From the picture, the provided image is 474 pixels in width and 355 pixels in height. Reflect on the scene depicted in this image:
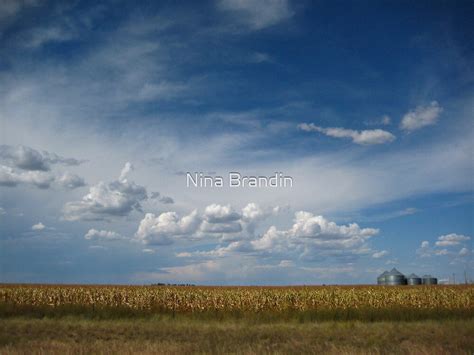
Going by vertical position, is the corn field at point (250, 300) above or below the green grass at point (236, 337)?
above

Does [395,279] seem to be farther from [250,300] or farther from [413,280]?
[250,300]

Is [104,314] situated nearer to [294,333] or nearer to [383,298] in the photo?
[294,333]

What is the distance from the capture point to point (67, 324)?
1065 inches

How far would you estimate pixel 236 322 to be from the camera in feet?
96.8

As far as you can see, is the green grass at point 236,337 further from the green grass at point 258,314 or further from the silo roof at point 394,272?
the silo roof at point 394,272

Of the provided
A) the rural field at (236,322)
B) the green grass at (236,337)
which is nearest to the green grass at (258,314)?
the rural field at (236,322)

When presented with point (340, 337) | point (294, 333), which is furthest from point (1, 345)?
point (340, 337)

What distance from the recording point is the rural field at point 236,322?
2061cm

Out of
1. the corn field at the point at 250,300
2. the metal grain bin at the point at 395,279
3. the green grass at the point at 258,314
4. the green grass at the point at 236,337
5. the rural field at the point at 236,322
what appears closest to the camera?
the green grass at the point at 236,337

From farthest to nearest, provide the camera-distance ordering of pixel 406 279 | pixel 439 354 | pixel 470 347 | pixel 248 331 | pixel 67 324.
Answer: pixel 406 279 < pixel 67 324 < pixel 248 331 < pixel 470 347 < pixel 439 354

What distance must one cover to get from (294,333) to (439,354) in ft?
28.9

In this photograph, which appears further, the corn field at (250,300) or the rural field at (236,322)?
the corn field at (250,300)

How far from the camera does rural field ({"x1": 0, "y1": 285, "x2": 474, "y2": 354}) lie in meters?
20.6

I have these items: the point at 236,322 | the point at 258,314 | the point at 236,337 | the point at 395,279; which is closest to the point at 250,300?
the point at 258,314
